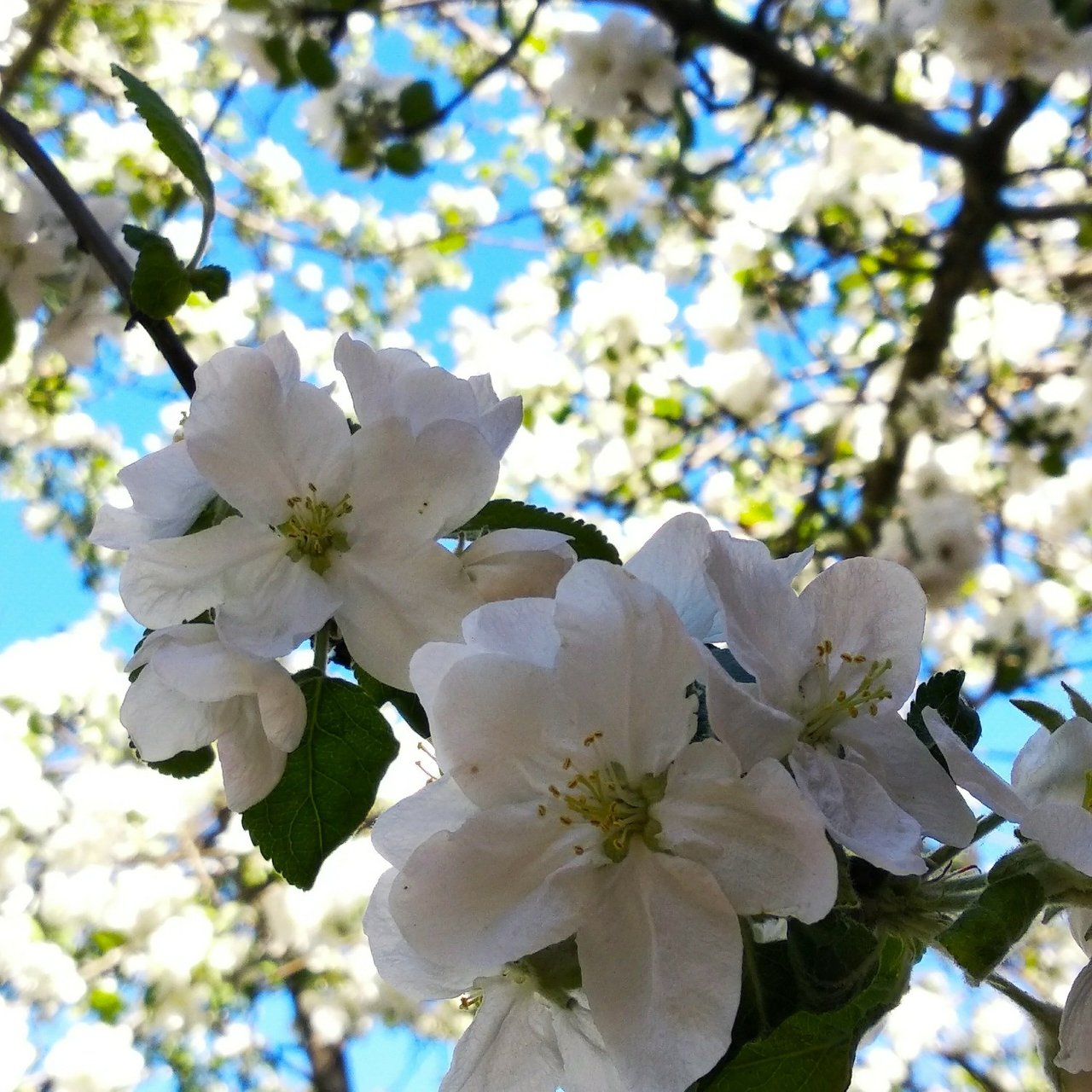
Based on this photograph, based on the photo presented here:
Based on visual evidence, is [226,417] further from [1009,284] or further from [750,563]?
[1009,284]

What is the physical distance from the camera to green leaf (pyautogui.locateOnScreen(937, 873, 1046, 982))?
1.39ft

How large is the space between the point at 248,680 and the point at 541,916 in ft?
0.62

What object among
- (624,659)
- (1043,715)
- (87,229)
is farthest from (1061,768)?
(87,229)

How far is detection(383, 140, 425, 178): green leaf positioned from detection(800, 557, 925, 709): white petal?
1.85 metres

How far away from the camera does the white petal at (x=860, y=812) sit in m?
0.44

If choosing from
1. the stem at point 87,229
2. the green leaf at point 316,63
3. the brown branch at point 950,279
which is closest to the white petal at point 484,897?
the stem at point 87,229

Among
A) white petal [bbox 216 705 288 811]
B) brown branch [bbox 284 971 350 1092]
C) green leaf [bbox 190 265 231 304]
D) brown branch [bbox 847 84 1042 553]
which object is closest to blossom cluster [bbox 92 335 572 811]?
white petal [bbox 216 705 288 811]

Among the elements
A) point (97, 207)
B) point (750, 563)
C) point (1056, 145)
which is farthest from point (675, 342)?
point (750, 563)

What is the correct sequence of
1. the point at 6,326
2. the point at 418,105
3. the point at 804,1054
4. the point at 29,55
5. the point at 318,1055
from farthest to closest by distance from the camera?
the point at 318,1055
the point at 418,105
the point at 29,55
the point at 6,326
the point at 804,1054

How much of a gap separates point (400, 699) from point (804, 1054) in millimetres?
285

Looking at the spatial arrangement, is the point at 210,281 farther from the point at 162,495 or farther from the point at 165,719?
the point at 165,719

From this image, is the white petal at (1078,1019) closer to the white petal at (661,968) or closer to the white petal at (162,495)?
the white petal at (661,968)

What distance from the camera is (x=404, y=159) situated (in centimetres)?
216

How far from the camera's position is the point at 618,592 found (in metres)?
0.47
